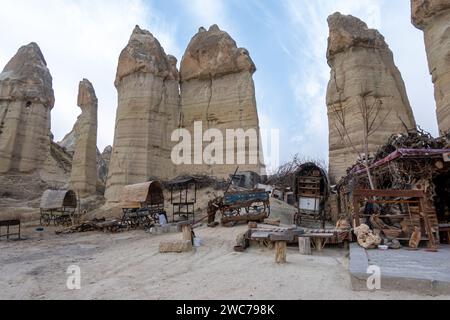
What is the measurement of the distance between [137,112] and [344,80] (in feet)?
52.2

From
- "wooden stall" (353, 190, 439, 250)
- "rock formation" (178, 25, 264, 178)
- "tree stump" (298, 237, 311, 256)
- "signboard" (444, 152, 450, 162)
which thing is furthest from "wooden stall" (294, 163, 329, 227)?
"rock formation" (178, 25, 264, 178)

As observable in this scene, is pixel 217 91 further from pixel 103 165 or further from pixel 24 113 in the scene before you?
pixel 103 165

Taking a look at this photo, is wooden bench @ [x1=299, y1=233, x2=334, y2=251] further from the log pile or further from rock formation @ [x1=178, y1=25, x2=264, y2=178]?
rock formation @ [x1=178, y1=25, x2=264, y2=178]

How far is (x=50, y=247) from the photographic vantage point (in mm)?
9914

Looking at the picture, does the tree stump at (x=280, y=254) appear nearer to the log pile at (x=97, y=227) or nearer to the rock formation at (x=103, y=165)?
the log pile at (x=97, y=227)

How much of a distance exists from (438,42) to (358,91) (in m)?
5.29

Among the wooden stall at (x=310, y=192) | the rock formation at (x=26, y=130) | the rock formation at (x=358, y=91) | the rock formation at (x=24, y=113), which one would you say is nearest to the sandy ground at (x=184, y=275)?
the wooden stall at (x=310, y=192)

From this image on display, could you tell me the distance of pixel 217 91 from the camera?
25.9 metres

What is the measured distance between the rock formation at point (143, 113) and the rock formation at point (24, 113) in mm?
9741

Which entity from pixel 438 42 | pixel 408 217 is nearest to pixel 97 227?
pixel 408 217

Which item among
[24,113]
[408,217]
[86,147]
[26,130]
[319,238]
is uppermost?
[24,113]

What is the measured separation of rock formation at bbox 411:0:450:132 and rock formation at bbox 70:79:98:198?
89.1 ft

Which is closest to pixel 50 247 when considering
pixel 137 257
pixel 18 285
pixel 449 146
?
pixel 137 257
